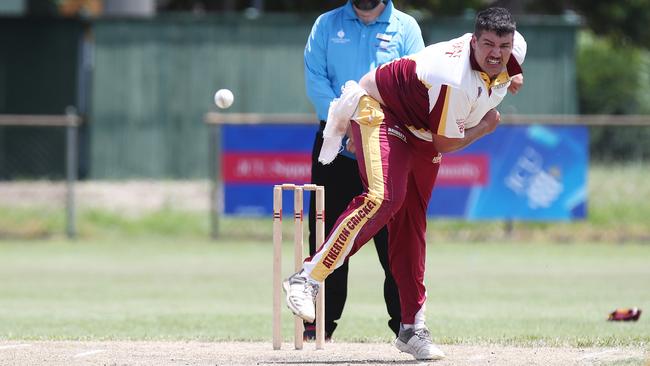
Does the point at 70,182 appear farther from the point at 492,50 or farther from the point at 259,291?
the point at 492,50

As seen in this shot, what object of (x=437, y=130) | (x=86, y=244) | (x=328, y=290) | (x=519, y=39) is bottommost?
(x=86, y=244)

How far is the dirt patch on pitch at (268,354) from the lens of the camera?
25.4 ft

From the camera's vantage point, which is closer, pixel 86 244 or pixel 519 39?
pixel 519 39

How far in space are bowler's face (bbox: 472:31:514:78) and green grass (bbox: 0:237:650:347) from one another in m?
2.31

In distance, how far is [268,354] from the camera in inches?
323

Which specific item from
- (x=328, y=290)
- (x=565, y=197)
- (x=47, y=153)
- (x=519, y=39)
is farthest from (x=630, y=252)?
(x=47, y=153)

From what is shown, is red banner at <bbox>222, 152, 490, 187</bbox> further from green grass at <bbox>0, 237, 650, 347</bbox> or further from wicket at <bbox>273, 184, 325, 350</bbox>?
wicket at <bbox>273, 184, 325, 350</bbox>

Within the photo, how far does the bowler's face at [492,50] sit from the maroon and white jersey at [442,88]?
0.19 ft

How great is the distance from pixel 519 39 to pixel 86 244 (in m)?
11.7

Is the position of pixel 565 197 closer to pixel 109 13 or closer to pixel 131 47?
pixel 131 47

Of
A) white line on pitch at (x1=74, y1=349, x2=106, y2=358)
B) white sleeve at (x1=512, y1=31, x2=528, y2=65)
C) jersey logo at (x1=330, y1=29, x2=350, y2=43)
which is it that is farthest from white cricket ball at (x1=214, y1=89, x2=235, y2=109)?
white sleeve at (x1=512, y1=31, x2=528, y2=65)

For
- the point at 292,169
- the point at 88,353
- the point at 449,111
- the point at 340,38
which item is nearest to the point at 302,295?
the point at 449,111

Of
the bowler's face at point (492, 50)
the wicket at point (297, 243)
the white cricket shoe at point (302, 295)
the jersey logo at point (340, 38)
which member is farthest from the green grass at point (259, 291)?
the bowler's face at point (492, 50)

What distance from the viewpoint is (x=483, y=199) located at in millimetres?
18250
